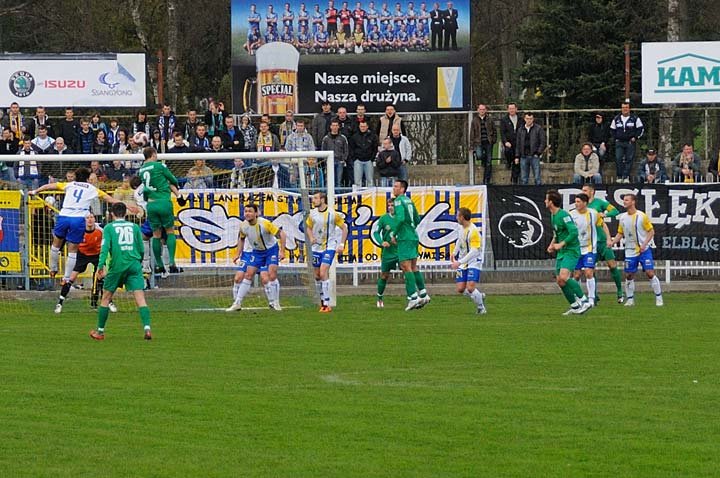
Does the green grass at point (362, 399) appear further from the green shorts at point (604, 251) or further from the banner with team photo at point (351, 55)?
the banner with team photo at point (351, 55)

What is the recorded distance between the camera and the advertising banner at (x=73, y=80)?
33.9m

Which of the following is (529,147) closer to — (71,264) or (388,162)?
(388,162)

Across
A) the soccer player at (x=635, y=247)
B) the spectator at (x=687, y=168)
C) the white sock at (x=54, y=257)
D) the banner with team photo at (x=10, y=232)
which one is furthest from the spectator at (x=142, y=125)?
the spectator at (x=687, y=168)

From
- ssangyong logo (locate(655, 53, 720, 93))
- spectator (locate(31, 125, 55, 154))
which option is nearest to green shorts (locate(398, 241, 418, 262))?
spectator (locate(31, 125, 55, 154))

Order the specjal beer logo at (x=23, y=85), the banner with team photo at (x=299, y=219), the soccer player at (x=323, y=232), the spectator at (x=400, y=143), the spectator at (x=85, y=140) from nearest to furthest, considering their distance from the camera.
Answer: the soccer player at (x=323, y=232) < the banner with team photo at (x=299, y=219) < the spectator at (x=85, y=140) < the spectator at (x=400, y=143) < the specjal beer logo at (x=23, y=85)

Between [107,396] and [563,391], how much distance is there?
4.29m

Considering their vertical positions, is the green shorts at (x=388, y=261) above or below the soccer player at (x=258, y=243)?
below

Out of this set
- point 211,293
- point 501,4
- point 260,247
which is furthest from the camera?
point 501,4

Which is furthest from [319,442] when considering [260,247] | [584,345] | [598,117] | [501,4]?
[501,4]

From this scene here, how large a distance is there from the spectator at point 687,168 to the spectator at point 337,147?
264 inches

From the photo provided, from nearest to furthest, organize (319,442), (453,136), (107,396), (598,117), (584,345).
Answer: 1. (319,442)
2. (107,396)
3. (584,345)
4. (598,117)
5. (453,136)

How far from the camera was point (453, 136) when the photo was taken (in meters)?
36.1

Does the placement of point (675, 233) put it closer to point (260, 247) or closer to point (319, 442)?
point (260, 247)

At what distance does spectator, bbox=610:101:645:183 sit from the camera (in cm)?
3219
